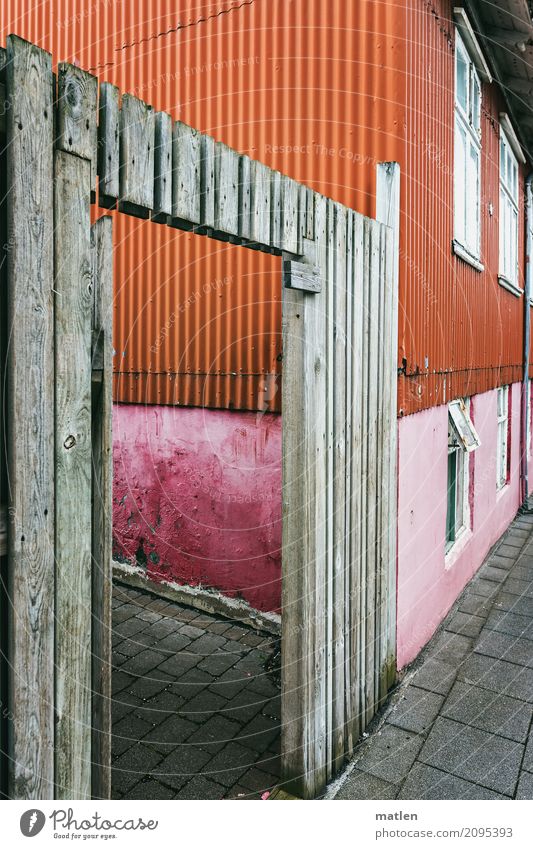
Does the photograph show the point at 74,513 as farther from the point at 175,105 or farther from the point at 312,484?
the point at 175,105

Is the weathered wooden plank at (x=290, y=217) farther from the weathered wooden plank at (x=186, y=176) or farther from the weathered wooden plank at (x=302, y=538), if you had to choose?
the weathered wooden plank at (x=186, y=176)

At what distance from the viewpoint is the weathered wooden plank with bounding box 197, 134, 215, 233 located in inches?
93.2

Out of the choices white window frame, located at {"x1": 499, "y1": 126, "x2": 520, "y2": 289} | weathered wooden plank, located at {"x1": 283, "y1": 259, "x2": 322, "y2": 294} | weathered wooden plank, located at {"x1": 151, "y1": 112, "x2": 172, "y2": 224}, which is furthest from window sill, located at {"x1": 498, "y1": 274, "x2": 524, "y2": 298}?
weathered wooden plank, located at {"x1": 151, "y1": 112, "x2": 172, "y2": 224}

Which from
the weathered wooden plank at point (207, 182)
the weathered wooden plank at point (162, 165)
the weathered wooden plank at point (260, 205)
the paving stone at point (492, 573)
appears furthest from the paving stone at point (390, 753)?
the paving stone at point (492, 573)

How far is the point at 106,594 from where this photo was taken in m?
2.05

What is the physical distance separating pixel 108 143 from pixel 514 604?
5930 millimetres

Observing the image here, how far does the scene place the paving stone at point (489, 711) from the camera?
4.06 metres

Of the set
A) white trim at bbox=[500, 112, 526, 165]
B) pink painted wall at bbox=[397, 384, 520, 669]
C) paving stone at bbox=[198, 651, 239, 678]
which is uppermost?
white trim at bbox=[500, 112, 526, 165]

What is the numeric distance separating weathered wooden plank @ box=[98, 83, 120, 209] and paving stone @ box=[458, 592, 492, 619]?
5.39 metres

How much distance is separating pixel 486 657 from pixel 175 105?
5.50m

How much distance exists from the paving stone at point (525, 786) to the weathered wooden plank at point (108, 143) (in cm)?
354

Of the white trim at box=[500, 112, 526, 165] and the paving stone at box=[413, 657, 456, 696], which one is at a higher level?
the white trim at box=[500, 112, 526, 165]

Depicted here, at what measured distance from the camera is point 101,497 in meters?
2.05

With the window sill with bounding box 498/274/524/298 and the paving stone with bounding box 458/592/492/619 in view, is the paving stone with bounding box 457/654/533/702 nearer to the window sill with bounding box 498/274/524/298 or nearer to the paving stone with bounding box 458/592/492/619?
the paving stone with bounding box 458/592/492/619
